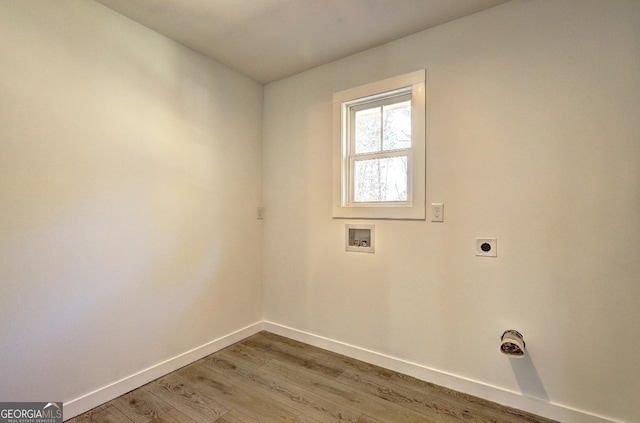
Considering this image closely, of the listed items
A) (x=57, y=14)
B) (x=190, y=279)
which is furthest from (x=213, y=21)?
(x=190, y=279)

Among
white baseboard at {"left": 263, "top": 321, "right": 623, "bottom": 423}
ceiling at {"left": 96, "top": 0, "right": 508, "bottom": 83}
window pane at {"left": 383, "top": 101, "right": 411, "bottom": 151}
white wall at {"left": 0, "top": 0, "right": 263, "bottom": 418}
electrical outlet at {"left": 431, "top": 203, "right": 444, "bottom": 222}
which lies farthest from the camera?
window pane at {"left": 383, "top": 101, "right": 411, "bottom": 151}

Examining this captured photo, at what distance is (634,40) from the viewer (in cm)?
146

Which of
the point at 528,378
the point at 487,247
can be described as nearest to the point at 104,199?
the point at 487,247

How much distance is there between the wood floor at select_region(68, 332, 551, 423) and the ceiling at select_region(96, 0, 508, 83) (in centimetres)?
250

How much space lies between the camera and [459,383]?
1.90 meters

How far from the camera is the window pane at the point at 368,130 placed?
233cm

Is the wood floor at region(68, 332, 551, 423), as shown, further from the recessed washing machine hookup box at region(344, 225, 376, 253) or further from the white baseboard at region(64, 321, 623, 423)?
the recessed washing machine hookup box at region(344, 225, 376, 253)

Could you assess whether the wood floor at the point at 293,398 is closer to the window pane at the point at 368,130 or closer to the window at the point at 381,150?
the window at the point at 381,150

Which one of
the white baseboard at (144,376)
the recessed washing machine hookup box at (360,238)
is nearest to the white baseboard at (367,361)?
the white baseboard at (144,376)

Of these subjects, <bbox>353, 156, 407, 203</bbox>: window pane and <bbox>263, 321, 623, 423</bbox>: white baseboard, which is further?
<bbox>353, 156, 407, 203</bbox>: window pane

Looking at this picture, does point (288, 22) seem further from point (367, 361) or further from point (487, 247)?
point (367, 361)

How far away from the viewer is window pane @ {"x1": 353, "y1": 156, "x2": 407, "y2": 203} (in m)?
2.20

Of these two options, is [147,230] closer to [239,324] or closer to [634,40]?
[239,324]

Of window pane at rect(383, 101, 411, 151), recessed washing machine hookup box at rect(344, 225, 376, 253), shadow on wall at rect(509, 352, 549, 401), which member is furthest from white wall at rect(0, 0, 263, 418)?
shadow on wall at rect(509, 352, 549, 401)
